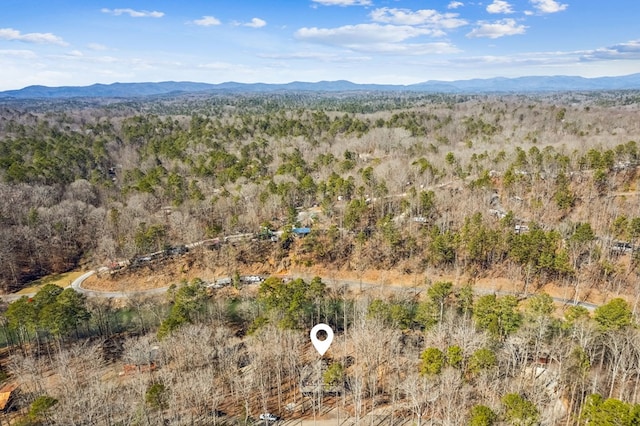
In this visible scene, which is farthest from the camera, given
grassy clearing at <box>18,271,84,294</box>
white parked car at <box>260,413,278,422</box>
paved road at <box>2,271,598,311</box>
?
grassy clearing at <box>18,271,84,294</box>

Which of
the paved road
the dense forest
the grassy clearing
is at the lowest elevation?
the paved road

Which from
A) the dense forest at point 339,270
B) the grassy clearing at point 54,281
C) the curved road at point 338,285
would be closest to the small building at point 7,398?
the dense forest at point 339,270

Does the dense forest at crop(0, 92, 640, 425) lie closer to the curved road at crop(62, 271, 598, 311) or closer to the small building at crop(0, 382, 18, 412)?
the small building at crop(0, 382, 18, 412)

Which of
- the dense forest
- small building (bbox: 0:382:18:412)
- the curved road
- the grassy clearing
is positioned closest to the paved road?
the curved road

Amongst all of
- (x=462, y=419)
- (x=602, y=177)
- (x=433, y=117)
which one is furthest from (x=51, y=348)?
(x=433, y=117)

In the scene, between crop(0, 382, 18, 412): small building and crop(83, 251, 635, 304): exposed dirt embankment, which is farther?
crop(83, 251, 635, 304): exposed dirt embankment

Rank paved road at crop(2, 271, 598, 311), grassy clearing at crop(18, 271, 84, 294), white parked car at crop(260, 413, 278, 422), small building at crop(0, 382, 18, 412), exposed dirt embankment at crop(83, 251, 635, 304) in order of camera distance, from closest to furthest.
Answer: white parked car at crop(260, 413, 278, 422) → small building at crop(0, 382, 18, 412) → paved road at crop(2, 271, 598, 311) → exposed dirt embankment at crop(83, 251, 635, 304) → grassy clearing at crop(18, 271, 84, 294)
